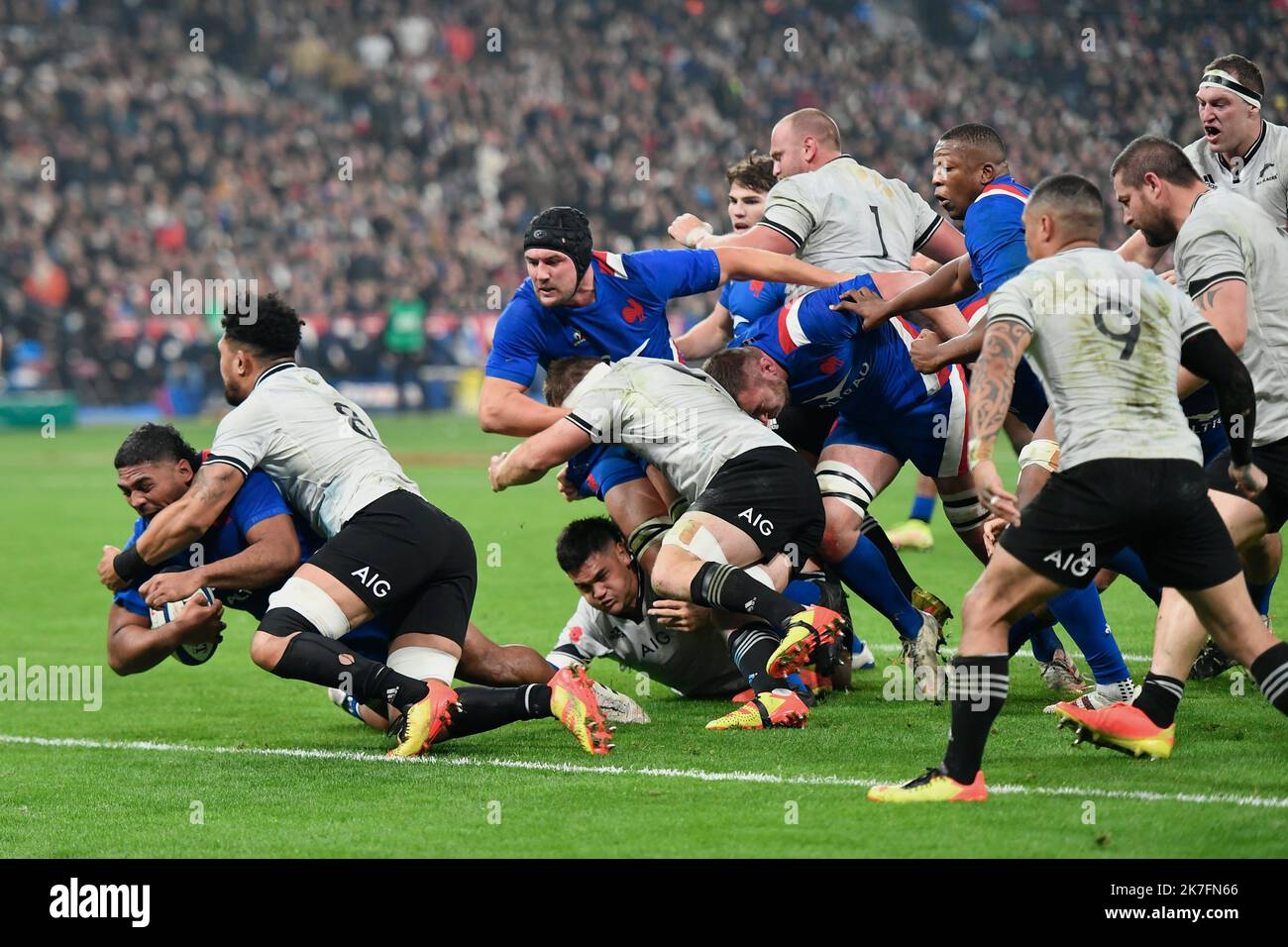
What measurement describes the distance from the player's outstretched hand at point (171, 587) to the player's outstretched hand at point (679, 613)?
1926mm

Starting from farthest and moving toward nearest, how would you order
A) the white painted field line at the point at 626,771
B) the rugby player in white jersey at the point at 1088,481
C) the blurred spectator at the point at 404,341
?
the blurred spectator at the point at 404,341, the white painted field line at the point at 626,771, the rugby player in white jersey at the point at 1088,481

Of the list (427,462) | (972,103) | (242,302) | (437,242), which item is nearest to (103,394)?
(437,242)

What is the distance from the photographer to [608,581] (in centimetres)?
754

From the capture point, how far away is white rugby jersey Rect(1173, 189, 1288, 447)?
6168 mm

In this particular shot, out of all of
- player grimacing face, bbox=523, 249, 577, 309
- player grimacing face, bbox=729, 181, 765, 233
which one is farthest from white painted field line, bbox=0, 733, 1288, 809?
player grimacing face, bbox=729, 181, 765, 233

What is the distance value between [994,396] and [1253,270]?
66.0 inches

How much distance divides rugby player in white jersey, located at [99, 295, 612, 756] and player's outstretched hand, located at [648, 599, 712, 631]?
53 cm

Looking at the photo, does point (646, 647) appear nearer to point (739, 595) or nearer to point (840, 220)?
point (739, 595)

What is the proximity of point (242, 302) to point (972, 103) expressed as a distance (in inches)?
995

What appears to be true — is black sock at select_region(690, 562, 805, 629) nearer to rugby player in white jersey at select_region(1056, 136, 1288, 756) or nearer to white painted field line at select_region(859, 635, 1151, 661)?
rugby player in white jersey at select_region(1056, 136, 1288, 756)

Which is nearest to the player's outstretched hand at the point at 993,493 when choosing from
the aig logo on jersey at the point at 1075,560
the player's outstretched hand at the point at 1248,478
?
the aig logo on jersey at the point at 1075,560

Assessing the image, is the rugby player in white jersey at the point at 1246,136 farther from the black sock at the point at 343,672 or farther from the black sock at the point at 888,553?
the black sock at the point at 343,672

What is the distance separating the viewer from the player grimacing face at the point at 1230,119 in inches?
311
